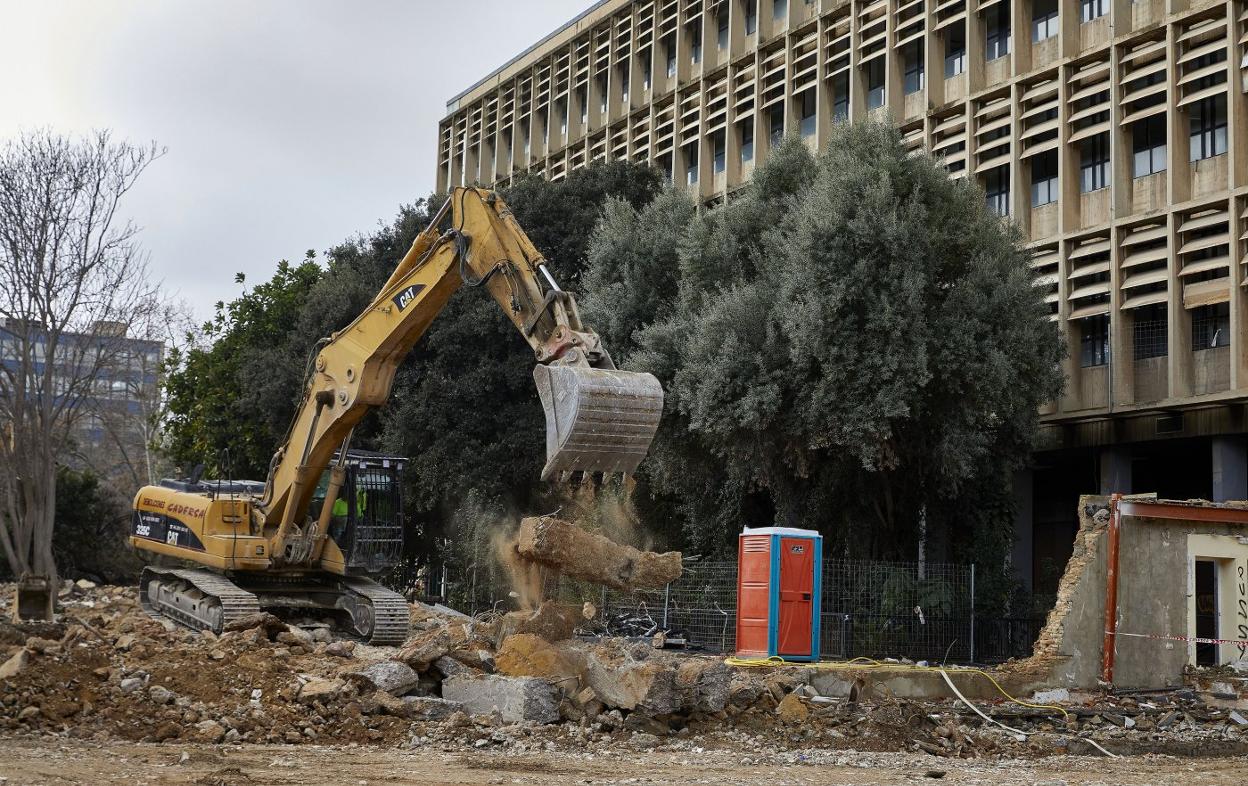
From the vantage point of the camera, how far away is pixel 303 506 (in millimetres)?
20984

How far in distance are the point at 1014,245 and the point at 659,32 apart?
2038 centimetres

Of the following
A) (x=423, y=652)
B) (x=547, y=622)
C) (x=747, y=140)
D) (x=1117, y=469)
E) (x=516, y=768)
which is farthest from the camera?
(x=747, y=140)

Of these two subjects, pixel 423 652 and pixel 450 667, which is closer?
pixel 423 652

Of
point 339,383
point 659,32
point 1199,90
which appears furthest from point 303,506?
point 659,32

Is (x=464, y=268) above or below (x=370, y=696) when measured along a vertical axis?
above

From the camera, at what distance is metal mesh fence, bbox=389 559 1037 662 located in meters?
23.3

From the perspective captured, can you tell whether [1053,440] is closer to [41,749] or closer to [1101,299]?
[1101,299]

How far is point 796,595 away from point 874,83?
20.4 meters

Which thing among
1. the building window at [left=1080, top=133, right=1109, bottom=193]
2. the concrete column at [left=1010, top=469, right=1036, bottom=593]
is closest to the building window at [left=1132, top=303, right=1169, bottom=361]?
the building window at [left=1080, top=133, right=1109, bottom=193]

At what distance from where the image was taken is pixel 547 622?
1588 cm

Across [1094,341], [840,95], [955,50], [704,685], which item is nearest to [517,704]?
[704,685]

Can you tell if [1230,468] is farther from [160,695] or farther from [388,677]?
[160,695]

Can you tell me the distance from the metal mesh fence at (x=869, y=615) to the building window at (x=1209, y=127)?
10.1 metres

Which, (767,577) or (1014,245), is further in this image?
(1014,245)
